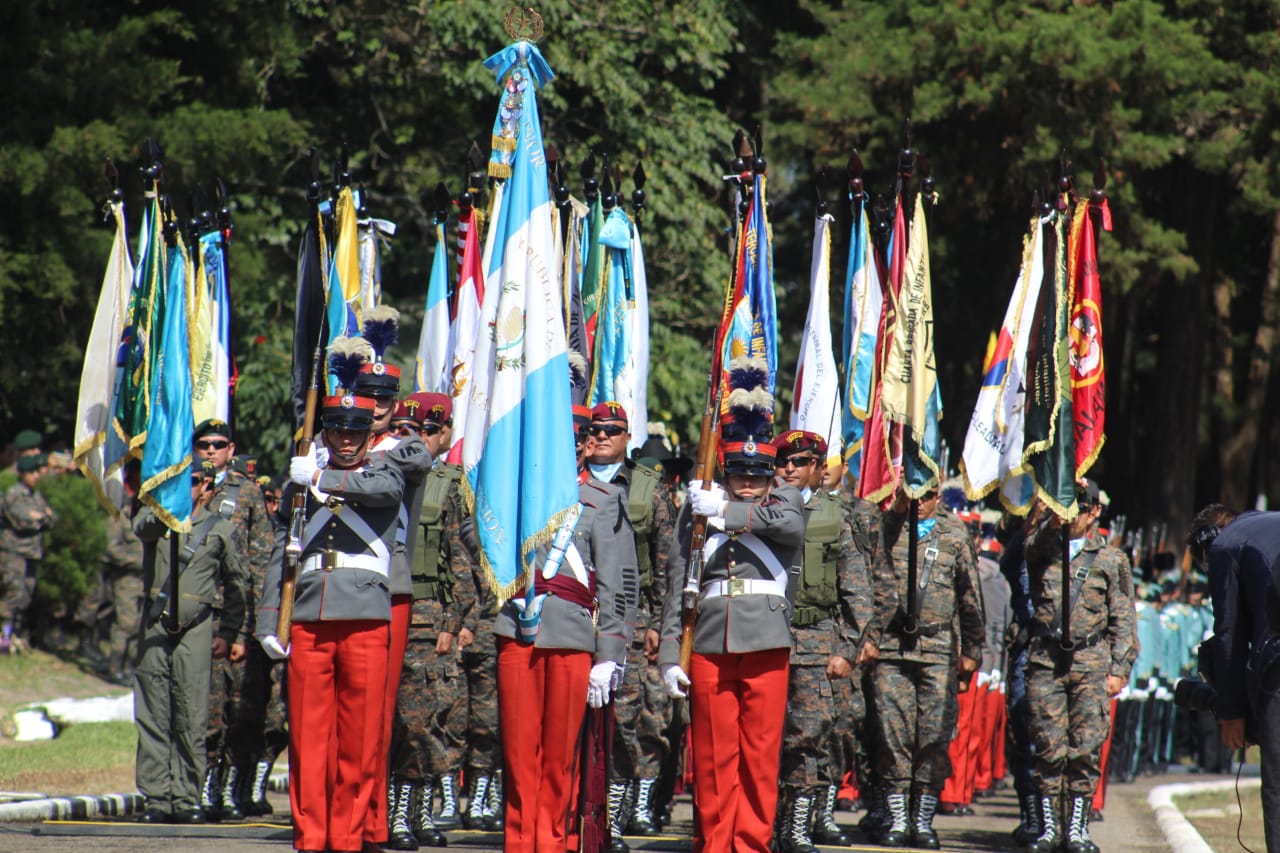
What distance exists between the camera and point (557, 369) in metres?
9.15

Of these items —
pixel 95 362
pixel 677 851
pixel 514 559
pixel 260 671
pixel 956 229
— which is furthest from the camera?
pixel 956 229

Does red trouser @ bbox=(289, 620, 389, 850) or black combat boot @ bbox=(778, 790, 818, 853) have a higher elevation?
red trouser @ bbox=(289, 620, 389, 850)

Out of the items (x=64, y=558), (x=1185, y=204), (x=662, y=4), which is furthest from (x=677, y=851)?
(x=1185, y=204)

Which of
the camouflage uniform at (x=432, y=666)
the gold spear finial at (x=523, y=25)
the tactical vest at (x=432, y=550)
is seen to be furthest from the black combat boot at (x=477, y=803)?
the gold spear finial at (x=523, y=25)

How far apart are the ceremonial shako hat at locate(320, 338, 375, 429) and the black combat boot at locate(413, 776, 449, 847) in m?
2.80

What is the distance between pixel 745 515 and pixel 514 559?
3.64 ft

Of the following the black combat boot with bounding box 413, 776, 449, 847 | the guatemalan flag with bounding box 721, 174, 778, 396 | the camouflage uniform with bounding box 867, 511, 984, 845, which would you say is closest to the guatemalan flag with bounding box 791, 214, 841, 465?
the guatemalan flag with bounding box 721, 174, 778, 396

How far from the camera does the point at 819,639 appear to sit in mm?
10633

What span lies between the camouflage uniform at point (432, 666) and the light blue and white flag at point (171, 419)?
1409mm

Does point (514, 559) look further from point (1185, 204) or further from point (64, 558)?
point (1185, 204)

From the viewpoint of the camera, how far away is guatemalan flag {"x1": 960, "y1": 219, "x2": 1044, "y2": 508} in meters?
12.2

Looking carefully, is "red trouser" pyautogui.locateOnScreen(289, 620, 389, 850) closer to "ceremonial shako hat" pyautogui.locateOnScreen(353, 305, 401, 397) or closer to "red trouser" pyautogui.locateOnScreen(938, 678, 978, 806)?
"ceremonial shako hat" pyautogui.locateOnScreen(353, 305, 401, 397)

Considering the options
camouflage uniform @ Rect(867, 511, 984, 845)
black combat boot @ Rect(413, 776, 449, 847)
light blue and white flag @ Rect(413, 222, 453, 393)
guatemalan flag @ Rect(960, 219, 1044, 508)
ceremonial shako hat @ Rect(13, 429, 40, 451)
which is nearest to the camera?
black combat boot @ Rect(413, 776, 449, 847)

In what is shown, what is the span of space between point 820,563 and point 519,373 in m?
2.58
